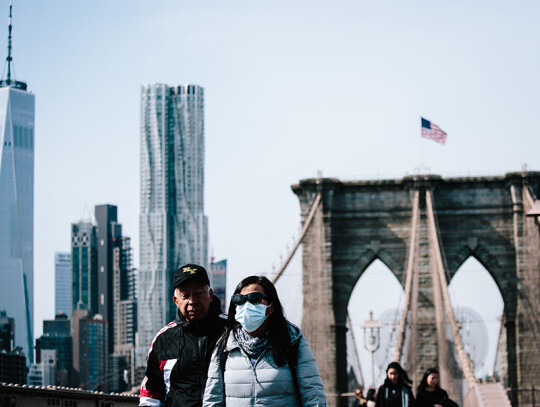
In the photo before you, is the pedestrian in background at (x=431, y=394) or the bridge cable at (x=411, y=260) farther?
the bridge cable at (x=411, y=260)

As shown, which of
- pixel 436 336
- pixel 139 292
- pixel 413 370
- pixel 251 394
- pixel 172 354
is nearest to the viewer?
pixel 251 394

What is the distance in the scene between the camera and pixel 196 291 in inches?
247

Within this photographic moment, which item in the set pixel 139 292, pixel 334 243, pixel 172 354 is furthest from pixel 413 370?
pixel 139 292

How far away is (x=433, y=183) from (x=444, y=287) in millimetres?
4657

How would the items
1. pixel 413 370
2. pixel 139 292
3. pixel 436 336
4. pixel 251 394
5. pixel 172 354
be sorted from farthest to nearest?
pixel 139 292 < pixel 436 336 < pixel 413 370 < pixel 172 354 < pixel 251 394

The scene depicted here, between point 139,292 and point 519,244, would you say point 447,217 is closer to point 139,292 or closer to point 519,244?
point 519,244

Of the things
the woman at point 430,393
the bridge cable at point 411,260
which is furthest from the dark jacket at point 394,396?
the bridge cable at point 411,260

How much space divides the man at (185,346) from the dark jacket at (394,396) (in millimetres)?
4021

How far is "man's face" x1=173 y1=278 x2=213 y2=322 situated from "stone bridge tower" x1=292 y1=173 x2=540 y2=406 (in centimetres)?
3557

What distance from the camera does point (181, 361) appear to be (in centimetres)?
621

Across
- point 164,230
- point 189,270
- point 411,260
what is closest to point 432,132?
point 411,260

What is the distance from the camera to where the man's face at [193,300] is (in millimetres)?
6250

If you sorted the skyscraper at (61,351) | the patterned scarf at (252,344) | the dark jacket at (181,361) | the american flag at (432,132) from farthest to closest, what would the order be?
the skyscraper at (61,351)
the american flag at (432,132)
the dark jacket at (181,361)
the patterned scarf at (252,344)

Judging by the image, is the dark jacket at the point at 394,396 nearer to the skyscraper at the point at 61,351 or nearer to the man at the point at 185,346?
the man at the point at 185,346
